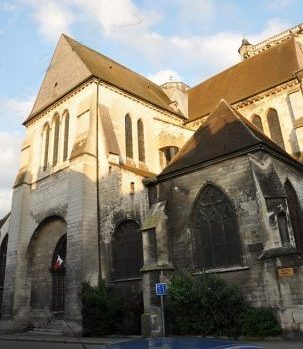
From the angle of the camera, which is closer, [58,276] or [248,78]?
[58,276]

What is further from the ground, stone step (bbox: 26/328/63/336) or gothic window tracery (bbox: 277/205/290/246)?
gothic window tracery (bbox: 277/205/290/246)

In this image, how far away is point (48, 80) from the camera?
80.2ft

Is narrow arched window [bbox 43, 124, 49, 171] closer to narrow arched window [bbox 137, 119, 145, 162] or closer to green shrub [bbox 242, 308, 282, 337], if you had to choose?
narrow arched window [bbox 137, 119, 145, 162]

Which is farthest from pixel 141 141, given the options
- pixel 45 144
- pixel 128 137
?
pixel 45 144

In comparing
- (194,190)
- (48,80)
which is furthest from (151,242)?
(48,80)

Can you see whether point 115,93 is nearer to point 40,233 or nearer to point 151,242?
point 40,233

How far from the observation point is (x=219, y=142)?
46.2 feet

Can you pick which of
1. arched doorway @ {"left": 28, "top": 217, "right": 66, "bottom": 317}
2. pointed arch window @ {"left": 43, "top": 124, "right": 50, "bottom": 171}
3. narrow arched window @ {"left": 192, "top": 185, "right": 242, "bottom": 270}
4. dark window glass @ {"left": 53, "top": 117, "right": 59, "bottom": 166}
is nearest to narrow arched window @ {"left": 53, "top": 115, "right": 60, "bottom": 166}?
dark window glass @ {"left": 53, "top": 117, "right": 59, "bottom": 166}

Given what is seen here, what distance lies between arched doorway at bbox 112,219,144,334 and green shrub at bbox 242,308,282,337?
460 cm

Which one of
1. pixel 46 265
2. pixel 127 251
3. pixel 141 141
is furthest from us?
pixel 141 141

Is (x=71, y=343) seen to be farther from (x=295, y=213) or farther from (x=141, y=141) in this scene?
(x=141, y=141)

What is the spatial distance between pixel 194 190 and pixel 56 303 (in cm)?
940

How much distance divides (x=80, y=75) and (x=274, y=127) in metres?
11.1

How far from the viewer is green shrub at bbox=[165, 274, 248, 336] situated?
11.1m
